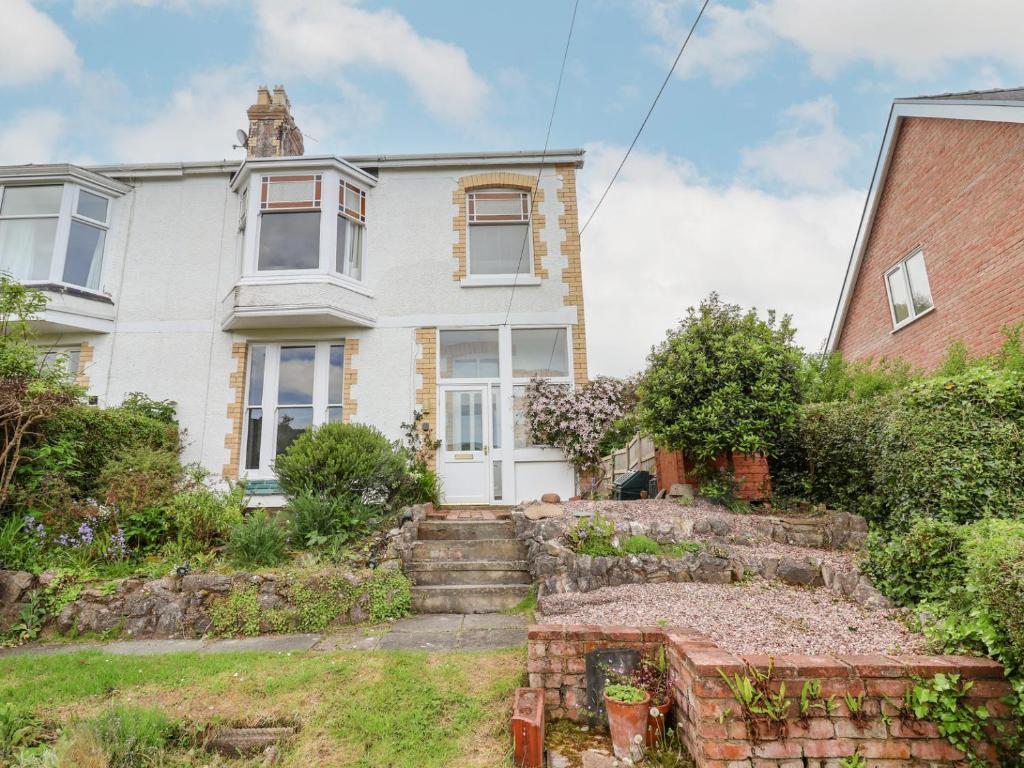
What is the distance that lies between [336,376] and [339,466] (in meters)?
3.56

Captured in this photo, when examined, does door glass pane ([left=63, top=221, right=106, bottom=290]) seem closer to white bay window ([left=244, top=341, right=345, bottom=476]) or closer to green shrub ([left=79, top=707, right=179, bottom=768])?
white bay window ([left=244, top=341, right=345, bottom=476])

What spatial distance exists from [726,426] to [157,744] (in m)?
6.00

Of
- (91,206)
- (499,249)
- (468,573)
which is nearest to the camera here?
(468,573)

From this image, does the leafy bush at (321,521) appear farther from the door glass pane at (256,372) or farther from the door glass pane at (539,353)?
the door glass pane at (539,353)

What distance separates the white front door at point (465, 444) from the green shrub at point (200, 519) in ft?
11.6

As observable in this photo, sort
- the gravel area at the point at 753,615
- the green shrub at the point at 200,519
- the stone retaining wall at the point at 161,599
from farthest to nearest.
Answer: the green shrub at the point at 200,519 < the stone retaining wall at the point at 161,599 < the gravel area at the point at 753,615

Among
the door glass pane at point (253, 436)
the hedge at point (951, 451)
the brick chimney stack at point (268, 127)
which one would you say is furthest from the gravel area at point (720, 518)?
the brick chimney stack at point (268, 127)

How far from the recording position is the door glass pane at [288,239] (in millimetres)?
9898

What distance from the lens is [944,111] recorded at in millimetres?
10023

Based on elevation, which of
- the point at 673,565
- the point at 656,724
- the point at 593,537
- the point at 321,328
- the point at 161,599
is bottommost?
the point at 656,724

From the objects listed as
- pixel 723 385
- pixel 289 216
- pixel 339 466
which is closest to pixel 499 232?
pixel 289 216

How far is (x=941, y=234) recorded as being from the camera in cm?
1038

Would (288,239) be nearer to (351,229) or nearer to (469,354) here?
(351,229)

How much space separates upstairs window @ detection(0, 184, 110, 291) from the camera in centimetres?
975
